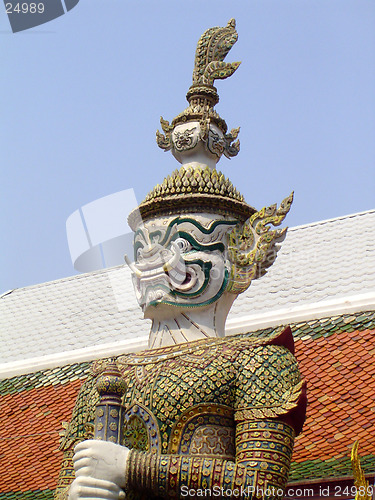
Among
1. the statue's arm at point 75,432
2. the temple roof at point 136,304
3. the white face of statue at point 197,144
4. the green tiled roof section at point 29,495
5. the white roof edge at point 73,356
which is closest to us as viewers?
the statue's arm at point 75,432

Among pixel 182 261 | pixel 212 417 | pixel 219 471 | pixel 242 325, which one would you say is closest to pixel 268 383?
pixel 212 417

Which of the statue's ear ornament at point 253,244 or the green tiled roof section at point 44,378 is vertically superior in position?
the green tiled roof section at point 44,378

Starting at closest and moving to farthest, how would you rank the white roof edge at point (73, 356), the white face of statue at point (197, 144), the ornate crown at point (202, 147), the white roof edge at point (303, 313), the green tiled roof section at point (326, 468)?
the ornate crown at point (202, 147) → the white face of statue at point (197, 144) → the green tiled roof section at point (326, 468) → the white roof edge at point (303, 313) → the white roof edge at point (73, 356)

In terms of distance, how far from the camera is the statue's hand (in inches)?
155

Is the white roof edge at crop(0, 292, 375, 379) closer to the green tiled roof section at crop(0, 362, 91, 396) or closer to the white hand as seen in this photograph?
the green tiled roof section at crop(0, 362, 91, 396)

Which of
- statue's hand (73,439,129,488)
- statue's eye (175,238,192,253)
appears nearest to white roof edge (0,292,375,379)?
statue's eye (175,238,192,253)

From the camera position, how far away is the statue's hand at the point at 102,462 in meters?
3.94

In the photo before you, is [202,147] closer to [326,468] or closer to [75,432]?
[75,432]

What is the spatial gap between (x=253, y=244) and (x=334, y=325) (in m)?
3.46

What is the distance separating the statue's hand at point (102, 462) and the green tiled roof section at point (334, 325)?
398 cm

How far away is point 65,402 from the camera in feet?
27.8

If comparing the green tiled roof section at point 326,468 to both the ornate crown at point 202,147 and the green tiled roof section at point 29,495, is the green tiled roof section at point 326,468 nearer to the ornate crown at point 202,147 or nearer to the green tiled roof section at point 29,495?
the green tiled roof section at point 29,495

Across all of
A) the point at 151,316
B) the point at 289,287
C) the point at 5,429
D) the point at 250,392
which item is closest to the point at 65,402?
the point at 5,429

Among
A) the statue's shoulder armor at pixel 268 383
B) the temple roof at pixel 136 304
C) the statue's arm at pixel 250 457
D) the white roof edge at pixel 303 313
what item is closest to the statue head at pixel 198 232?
the statue's shoulder armor at pixel 268 383
